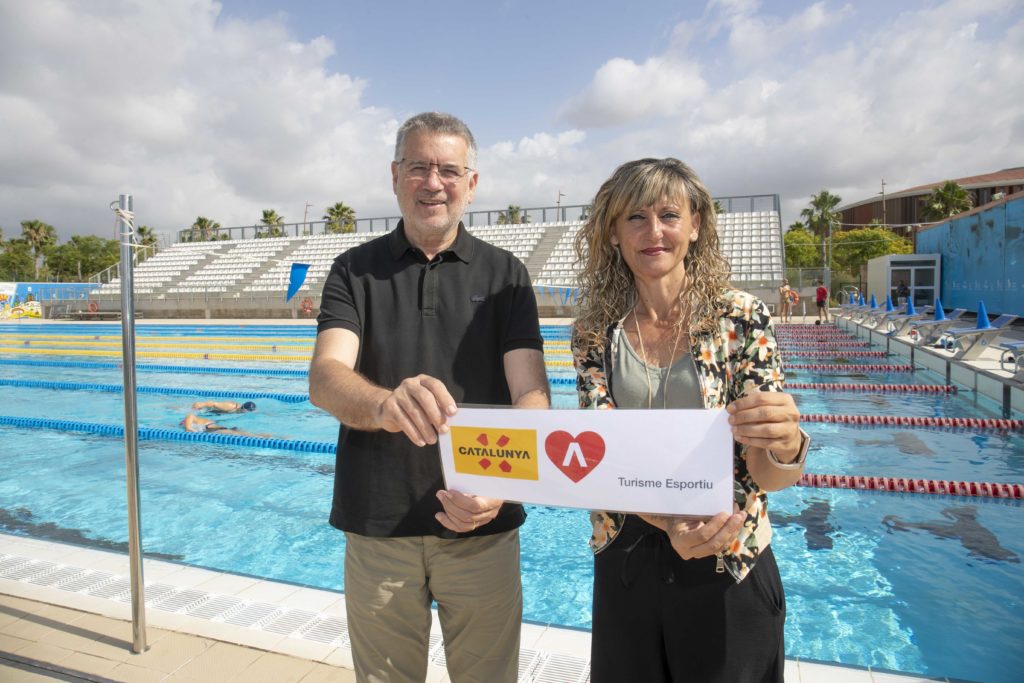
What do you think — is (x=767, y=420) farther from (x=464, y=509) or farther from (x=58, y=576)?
(x=58, y=576)

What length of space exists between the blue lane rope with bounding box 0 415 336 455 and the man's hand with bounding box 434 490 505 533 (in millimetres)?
5371

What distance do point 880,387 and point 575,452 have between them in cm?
973

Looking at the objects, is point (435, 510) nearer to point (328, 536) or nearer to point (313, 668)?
point (313, 668)

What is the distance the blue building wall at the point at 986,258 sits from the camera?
16016 mm

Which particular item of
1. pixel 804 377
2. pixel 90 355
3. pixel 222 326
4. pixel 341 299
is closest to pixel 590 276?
pixel 341 299

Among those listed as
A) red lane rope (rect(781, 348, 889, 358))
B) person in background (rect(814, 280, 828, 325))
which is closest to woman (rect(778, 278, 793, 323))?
person in background (rect(814, 280, 828, 325))

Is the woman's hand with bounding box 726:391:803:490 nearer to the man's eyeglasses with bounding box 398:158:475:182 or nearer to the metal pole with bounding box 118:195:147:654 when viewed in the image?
the man's eyeglasses with bounding box 398:158:475:182

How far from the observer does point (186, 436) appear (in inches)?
283

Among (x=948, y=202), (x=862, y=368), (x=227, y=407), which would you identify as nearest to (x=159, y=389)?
(x=227, y=407)

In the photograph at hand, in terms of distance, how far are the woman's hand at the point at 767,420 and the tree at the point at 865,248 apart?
152 feet

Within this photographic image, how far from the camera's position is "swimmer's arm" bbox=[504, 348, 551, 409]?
169 centimetres

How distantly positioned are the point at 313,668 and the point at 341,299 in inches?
60.8

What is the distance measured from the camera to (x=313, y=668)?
2.41 meters

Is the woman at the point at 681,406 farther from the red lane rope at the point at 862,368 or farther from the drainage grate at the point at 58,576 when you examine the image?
the red lane rope at the point at 862,368
